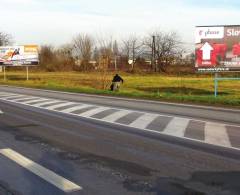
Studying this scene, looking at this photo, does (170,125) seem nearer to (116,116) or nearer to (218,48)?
(116,116)

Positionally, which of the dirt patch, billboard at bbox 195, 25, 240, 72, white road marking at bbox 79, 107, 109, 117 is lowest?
white road marking at bbox 79, 107, 109, 117

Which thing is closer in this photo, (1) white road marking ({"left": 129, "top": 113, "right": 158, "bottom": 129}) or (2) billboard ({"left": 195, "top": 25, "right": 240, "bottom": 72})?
(1) white road marking ({"left": 129, "top": 113, "right": 158, "bottom": 129})

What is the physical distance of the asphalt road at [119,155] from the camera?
6.73 metres

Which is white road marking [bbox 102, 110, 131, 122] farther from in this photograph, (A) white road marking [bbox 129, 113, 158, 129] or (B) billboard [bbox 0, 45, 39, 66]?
(B) billboard [bbox 0, 45, 39, 66]

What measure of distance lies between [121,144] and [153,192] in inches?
156

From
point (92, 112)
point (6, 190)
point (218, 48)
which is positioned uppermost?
point (218, 48)

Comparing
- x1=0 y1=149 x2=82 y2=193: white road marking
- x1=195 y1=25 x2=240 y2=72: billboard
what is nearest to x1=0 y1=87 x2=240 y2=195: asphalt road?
x1=0 y1=149 x2=82 y2=193: white road marking

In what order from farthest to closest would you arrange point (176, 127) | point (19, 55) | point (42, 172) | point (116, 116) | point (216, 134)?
point (19, 55), point (116, 116), point (176, 127), point (216, 134), point (42, 172)

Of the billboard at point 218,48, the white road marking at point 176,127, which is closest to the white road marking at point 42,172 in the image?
the white road marking at point 176,127

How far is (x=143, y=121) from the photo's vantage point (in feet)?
47.9

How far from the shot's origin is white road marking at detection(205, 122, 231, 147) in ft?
34.3

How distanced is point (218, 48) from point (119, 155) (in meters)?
19.3

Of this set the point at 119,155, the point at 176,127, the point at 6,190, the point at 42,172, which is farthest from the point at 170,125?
the point at 6,190

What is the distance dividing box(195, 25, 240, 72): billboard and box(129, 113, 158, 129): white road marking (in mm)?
11487
